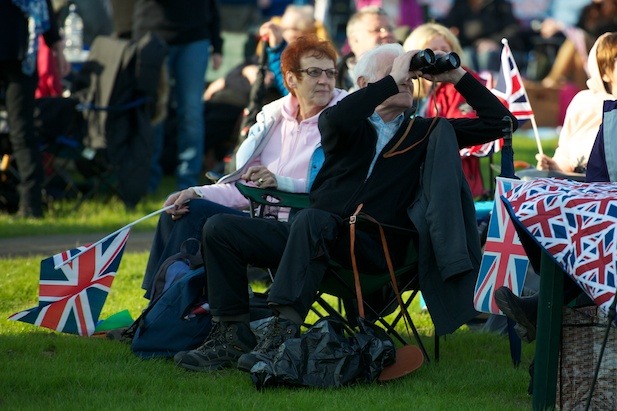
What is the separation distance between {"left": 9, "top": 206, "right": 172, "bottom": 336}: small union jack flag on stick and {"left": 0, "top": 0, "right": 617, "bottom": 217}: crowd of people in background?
815mm

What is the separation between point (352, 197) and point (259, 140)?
102cm

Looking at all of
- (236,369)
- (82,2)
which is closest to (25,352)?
(236,369)

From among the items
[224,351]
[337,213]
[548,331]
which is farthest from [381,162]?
[548,331]

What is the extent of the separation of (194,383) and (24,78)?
4.83 metres

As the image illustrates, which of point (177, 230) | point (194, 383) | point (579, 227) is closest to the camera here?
point (579, 227)

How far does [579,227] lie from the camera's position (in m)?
4.35

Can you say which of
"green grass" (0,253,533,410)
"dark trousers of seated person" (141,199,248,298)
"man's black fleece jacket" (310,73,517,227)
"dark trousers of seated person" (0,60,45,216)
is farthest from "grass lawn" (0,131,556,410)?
"dark trousers of seated person" (0,60,45,216)

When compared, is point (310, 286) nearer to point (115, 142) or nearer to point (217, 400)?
point (217, 400)

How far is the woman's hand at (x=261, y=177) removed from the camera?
5.89 m

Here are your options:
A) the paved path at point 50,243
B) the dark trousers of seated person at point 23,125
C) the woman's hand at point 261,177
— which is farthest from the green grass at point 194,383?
the dark trousers of seated person at point 23,125

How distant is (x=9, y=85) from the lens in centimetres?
945

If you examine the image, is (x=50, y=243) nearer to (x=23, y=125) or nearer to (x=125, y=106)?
(x=23, y=125)

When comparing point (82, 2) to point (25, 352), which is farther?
point (82, 2)

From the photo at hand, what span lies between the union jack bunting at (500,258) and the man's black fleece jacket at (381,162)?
392 millimetres
